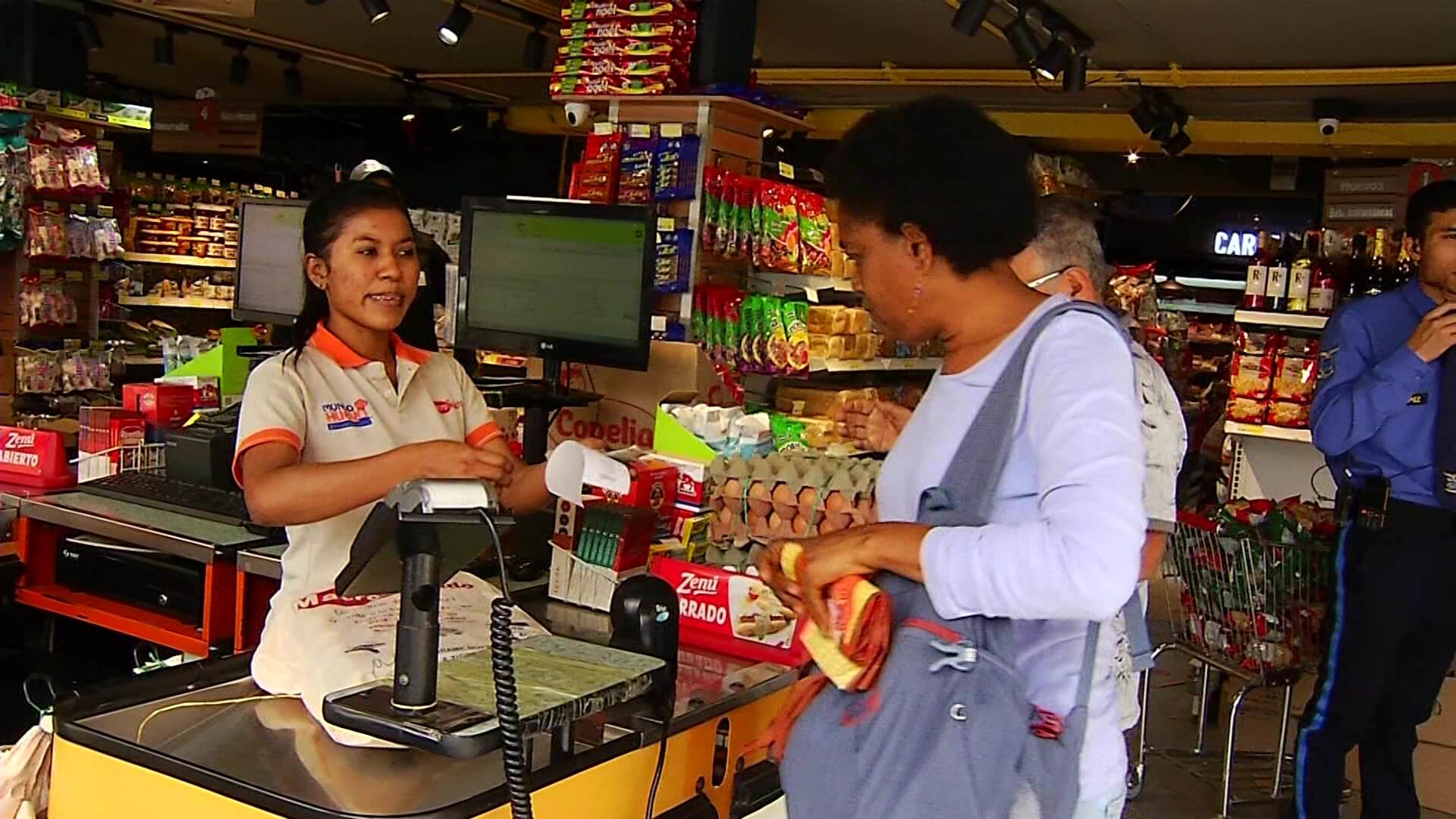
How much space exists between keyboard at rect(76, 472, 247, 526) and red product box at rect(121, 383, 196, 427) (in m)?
0.15

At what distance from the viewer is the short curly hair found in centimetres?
140

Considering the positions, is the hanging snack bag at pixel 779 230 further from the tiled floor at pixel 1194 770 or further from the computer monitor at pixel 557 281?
the tiled floor at pixel 1194 770

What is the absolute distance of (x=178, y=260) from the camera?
832cm

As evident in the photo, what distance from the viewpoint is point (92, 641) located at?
10.9ft

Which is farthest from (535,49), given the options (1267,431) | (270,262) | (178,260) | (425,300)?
(1267,431)

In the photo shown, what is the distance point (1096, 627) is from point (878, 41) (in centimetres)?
676

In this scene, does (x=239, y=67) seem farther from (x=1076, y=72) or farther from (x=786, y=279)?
(x=786, y=279)

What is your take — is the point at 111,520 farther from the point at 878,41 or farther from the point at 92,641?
the point at 878,41

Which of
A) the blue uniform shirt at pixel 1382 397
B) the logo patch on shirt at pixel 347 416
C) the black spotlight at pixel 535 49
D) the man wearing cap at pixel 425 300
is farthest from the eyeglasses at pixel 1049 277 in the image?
the black spotlight at pixel 535 49

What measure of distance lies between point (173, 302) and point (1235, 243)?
8.24m

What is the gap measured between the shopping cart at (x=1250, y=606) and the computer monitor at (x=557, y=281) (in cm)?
195

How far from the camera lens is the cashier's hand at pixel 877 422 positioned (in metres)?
2.04

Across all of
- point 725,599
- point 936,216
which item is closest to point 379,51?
point 725,599

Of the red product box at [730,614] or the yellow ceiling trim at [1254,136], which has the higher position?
the yellow ceiling trim at [1254,136]
